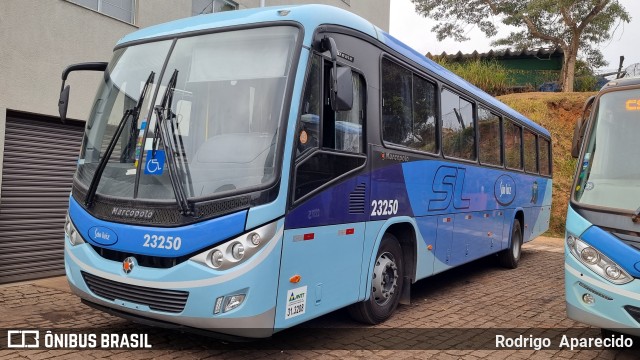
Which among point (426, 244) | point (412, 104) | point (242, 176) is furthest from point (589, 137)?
point (242, 176)

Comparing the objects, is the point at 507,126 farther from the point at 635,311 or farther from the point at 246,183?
the point at 246,183

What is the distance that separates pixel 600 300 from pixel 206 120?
12.1 ft

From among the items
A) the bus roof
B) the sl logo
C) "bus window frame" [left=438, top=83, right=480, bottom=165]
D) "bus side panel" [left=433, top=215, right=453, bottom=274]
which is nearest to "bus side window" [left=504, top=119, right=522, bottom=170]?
"bus window frame" [left=438, top=83, right=480, bottom=165]

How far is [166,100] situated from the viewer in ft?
13.4

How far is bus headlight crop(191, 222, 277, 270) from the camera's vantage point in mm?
3641

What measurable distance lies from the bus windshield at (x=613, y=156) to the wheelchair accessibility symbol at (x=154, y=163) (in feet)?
12.5

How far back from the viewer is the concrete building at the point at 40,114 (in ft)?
22.4

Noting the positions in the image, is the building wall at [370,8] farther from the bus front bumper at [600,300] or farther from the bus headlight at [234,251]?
the bus headlight at [234,251]

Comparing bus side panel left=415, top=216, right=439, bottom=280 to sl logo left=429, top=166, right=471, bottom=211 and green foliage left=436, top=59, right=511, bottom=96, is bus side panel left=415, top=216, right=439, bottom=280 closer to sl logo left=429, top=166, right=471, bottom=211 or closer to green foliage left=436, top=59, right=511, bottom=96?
sl logo left=429, top=166, right=471, bottom=211

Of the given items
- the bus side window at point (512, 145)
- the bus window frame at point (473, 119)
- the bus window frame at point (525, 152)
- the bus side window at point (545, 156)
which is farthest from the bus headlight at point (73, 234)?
the bus side window at point (545, 156)

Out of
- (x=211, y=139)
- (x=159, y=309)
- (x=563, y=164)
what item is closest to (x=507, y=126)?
(x=211, y=139)

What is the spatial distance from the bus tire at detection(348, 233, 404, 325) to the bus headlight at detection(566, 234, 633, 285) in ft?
5.92

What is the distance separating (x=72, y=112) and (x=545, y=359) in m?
7.18

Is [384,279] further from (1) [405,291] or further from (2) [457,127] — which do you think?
(2) [457,127]
